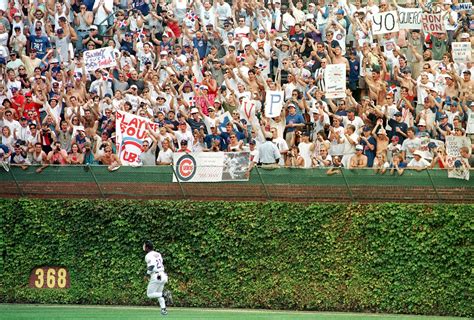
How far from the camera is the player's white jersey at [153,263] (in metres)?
33.7

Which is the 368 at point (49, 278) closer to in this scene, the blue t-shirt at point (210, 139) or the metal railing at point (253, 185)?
the metal railing at point (253, 185)

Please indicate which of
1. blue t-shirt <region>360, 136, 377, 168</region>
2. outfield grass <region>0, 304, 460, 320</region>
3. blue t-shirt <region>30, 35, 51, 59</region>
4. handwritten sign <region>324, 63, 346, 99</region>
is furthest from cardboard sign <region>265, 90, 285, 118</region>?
blue t-shirt <region>30, 35, 51, 59</region>

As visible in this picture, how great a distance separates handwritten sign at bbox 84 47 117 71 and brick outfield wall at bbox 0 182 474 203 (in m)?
4.24

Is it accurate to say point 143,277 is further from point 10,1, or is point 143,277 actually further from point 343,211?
point 10,1

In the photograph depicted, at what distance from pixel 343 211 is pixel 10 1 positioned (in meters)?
13.0

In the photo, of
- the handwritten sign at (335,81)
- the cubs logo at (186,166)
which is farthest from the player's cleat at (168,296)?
the handwritten sign at (335,81)

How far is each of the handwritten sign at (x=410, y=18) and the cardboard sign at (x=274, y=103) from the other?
5.08 metres

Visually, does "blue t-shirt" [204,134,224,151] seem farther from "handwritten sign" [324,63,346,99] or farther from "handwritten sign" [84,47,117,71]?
"handwritten sign" [84,47,117,71]

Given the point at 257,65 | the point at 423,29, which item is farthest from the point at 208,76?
the point at 423,29

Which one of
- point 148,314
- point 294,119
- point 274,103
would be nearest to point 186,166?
point 274,103

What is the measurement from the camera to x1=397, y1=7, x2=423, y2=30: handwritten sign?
39.9m

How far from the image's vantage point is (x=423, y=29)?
131ft

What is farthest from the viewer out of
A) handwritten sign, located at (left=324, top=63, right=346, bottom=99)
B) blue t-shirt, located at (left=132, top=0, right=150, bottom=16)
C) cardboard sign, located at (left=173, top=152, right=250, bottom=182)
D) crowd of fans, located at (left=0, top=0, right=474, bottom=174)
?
blue t-shirt, located at (left=132, top=0, right=150, bottom=16)

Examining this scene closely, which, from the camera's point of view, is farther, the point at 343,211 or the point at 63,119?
the point at 63,119
